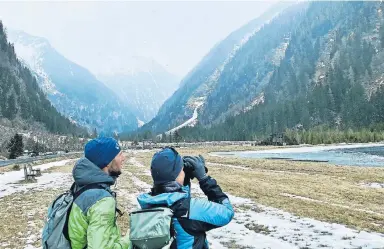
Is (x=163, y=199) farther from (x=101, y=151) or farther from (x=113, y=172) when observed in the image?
(x=101, y=151)

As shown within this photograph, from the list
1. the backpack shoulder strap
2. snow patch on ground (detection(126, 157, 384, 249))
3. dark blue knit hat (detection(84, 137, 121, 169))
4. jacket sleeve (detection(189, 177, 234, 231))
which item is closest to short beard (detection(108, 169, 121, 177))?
dark blue knit hat (detection(84, 137, 121, 169))

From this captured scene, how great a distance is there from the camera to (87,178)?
4301mm

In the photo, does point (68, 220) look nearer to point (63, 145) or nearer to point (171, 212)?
point (171, 212)

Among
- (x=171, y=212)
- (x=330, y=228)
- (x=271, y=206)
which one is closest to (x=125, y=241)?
(x=171, y=212)

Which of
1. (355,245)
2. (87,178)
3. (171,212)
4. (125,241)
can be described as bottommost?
(355,245)

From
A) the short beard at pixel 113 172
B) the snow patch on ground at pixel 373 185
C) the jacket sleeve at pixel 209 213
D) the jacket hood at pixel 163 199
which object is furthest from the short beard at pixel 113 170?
the snow patch on ground at pixel 373 185

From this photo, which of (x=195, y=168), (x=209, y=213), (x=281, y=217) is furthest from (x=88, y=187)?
(x=281, y=217)

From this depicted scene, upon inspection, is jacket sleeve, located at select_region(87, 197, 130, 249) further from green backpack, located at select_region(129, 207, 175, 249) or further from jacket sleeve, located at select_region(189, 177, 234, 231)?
jacket sleeve, located at select_region(189, 177, 234, 231)

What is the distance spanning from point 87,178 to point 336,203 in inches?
613

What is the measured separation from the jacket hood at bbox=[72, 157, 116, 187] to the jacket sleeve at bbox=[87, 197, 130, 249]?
26 centimetres

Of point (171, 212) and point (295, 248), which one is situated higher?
point (171, 212)

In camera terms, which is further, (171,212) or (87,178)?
(87,178)

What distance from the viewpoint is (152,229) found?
3904 millimetres

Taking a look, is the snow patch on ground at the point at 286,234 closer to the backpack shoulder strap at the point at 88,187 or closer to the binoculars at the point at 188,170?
the binoculars at the point at 188,170
